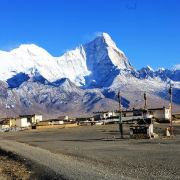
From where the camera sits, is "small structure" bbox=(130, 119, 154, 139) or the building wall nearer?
"small structure" bbox=(130, 119, 154, 139)

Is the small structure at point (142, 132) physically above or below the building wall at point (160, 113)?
below

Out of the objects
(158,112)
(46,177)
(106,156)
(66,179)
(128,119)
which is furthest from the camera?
(158,112)

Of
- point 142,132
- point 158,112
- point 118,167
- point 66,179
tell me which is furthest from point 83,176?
point 158,112

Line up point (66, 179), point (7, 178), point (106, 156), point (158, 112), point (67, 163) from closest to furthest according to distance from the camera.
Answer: point (66, 179)
point (7, 178)
point (67, 163)
point (106, 156)
point (158, 112)

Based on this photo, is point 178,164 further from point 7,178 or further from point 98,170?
point 7,178

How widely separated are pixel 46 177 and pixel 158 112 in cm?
15235

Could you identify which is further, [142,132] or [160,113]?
[160,113]

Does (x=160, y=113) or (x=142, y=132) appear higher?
(x=160, y=113)

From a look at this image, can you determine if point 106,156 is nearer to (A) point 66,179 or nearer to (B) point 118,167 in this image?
(B) point 118,167

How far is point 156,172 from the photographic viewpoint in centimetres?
3312

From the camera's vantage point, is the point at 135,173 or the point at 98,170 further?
the point at 98,170

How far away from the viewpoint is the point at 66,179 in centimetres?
3136

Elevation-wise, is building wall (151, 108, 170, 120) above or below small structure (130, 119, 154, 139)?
above

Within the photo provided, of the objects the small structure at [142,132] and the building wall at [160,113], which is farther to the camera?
the building wall at [160,113]
